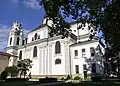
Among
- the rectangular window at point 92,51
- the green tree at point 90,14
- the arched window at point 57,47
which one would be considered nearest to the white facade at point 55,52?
the arched window at point 57,47

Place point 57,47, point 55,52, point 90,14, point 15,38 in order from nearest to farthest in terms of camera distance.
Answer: point 90,14 < point 55,52 < point 57,47 < point 15,38

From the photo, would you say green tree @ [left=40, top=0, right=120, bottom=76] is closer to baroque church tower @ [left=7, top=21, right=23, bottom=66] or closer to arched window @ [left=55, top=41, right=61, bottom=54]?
arched window @ [left=55, top=41, right=61, bottom=54]

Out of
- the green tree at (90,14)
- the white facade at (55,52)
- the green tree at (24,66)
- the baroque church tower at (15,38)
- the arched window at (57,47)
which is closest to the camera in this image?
the green tree at (90,14)

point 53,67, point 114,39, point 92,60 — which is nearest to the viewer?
point 114,39

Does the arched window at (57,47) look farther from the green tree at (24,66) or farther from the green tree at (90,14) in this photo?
the green tree at (90,14)

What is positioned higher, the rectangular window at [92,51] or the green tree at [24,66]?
the rectangular window at [92,51]

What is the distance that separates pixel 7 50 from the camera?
2601 inches

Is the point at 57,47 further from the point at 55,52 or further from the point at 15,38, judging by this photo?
the point at 15,38

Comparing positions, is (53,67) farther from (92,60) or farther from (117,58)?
(117,58)

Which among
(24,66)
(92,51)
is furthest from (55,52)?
(92,51)

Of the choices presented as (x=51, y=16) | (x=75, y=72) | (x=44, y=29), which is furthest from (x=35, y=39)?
(x=51, y=16)

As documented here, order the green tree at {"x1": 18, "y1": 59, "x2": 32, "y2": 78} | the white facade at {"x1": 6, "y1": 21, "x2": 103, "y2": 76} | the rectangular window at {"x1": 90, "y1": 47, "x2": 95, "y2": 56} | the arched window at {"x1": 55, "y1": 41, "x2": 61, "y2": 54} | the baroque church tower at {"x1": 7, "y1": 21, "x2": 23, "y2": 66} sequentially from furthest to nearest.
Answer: the baroque church tower at {"x1": 7, "y1": 21, "x2": 23, "y2": 66}
the arched window at {"x1": 55, "y1": 41, "x2": 61, "y2": 54}
the green tree at {"x1": 18, "y1": 59, "x2": 32, "y2": 78}
the white facade at {"x1": 6, "y1": 21, "x2": 103, "y2": 76}
the rectangular window at {"x1": 90, "y1": 47, "x2": 95, "y2": 56}

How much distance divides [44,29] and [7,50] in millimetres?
20828

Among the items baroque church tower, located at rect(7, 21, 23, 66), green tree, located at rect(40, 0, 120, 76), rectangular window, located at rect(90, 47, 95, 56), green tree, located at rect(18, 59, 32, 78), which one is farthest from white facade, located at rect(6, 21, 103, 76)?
green tree, located at rect(40, 0, 120, 76)
